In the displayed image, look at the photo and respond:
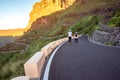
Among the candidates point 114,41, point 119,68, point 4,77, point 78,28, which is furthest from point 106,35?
point 78,28

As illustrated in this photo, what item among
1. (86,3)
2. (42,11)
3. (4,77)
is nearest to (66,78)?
(4,77)

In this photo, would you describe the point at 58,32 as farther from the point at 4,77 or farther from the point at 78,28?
the point at 4,77

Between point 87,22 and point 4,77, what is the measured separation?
61.5 m

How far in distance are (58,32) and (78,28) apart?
12.0m

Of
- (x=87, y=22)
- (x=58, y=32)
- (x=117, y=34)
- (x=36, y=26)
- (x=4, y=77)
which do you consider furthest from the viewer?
(x=36, y=26)

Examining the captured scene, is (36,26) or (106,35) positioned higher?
(106,35)

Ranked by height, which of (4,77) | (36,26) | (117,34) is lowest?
(36,26)

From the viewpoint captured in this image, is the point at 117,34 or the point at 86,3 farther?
the point at 86,3

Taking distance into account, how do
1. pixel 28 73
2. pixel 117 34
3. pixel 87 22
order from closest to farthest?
pixel 28 73, pixel 117 34, pixel 87 22

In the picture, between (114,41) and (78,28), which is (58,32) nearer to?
(78,28)

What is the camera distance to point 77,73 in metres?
8.26

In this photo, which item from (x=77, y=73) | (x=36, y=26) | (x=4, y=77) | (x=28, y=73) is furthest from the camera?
(x=36, y=26)

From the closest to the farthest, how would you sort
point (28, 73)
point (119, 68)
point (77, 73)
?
point (28, 73) < point (77, 73) < point (119, 68)

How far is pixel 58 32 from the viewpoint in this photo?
8338cm
